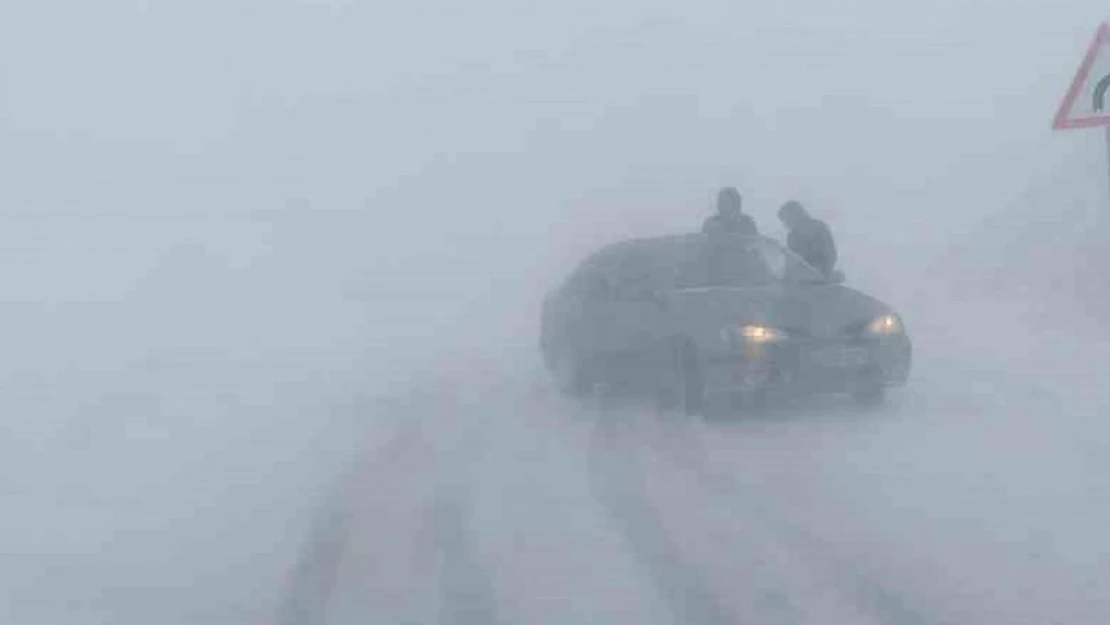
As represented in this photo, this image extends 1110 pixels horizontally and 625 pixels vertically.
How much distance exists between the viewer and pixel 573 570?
930 centimetres

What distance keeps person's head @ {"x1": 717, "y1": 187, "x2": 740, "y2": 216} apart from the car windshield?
1.84m

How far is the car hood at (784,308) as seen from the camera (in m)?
14.6

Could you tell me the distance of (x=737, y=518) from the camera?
34.6 ft


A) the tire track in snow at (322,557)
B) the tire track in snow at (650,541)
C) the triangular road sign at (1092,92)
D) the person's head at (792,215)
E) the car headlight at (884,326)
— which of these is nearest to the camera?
the tire track in snow at (650,541)

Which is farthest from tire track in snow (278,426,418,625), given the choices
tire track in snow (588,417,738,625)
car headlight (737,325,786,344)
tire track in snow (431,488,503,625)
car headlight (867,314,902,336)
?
car headlight (867,314,902,336)

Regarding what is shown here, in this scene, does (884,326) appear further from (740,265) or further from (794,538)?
(794,538)

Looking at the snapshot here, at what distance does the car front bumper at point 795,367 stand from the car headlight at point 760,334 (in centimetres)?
4

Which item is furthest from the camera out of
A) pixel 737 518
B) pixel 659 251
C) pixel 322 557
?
pixel 659 251

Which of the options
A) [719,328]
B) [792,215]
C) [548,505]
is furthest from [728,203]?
[548,505]

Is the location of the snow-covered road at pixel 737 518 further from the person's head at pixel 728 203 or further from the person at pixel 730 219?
the person's head at pixel 728 203

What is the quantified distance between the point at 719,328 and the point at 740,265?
147 centimetres

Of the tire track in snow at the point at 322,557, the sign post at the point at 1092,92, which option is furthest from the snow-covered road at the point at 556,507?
the sign post at the point at 1092,92

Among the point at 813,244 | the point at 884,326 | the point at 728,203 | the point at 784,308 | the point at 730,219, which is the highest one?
the point at 728,203

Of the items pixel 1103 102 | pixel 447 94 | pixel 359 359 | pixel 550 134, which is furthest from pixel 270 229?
pixel 1103 102
